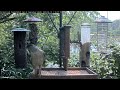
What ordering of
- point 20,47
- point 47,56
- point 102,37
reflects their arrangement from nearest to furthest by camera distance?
point 20,47
point 47,56
point 102,37

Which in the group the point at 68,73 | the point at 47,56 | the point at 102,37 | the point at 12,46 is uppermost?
the point at 102,37

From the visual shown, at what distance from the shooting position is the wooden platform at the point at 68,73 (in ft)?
14.7

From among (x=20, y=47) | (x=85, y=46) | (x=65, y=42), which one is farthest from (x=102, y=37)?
(x=20, y=47)

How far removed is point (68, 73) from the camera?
481 centimetres

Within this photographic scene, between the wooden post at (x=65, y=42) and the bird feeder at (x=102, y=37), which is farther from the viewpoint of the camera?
the bird feeder at (x=102, y=37)

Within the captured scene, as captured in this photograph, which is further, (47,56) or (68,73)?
(47,56)

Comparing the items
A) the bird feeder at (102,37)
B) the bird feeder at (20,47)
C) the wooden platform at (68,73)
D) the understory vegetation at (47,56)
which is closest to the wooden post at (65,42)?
the wooden platform at (68,73)

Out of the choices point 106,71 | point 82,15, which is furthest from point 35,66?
point 82,15

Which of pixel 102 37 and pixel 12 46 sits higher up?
pixel 102 37

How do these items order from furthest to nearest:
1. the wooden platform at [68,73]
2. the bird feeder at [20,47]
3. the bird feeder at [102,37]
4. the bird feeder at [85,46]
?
1. the bird feeder at [102,37]
2. the bird feeder at [85,46]
3. the bird feeder at [20,47]
4. the wooden platform at [68,73]

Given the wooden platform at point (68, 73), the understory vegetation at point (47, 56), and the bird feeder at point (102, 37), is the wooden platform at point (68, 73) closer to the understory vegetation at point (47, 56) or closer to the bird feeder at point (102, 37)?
the understory vegetation at point (47, 56)

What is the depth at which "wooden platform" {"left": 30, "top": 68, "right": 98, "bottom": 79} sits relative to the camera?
14.7ft

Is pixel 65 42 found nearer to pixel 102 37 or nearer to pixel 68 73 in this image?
pixel 68 73

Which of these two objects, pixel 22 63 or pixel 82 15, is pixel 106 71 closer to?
pixel 22 63
